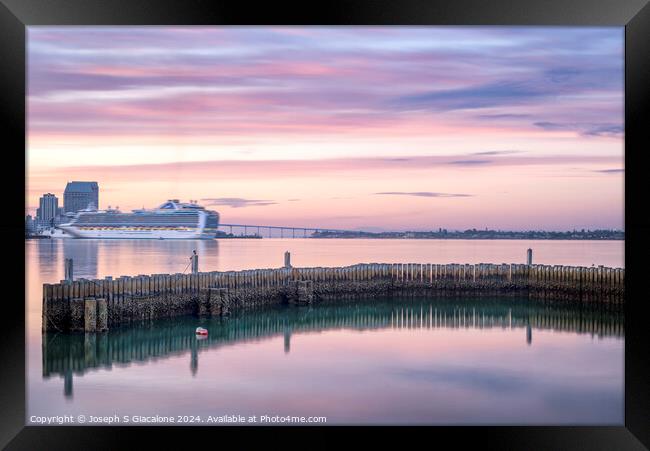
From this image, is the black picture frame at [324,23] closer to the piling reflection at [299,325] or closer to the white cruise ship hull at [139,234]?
the piling reflection at [299,325]

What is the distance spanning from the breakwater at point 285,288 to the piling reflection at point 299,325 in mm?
277

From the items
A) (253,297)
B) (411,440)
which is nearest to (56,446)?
(411,440)

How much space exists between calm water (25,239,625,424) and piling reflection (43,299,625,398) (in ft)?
0.13

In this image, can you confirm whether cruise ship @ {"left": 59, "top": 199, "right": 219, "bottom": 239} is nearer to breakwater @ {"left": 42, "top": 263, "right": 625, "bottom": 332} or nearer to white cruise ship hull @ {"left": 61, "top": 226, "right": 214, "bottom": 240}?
white cruise ship hull @ {"left": 61, "top": 226, "right": 214, "bottom": 240}

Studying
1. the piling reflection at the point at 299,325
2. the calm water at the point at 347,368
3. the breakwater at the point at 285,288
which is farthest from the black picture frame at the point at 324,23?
the breakwater at the point at 285,288

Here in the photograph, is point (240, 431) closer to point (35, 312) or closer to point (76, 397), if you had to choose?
point (76, 397)

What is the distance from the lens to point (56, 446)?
652 cm

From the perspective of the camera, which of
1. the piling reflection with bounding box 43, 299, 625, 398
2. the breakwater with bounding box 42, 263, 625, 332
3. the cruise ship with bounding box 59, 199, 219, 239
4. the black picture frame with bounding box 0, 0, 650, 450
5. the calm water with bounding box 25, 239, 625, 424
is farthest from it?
the cruise ship with bounding box 59, 199, 219, 239

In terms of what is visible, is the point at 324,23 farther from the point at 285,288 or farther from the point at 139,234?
the point at 139,234

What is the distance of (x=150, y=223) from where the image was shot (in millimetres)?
76375

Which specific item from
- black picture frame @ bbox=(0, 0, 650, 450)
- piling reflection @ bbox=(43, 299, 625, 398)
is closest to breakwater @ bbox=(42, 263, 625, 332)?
piling reflection @ bbox=(43, 299, 625, 398)

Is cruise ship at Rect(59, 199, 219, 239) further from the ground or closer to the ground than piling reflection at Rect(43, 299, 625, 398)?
further from the ground

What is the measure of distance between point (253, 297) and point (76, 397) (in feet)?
24.7

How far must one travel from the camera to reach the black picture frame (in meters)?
6.34
